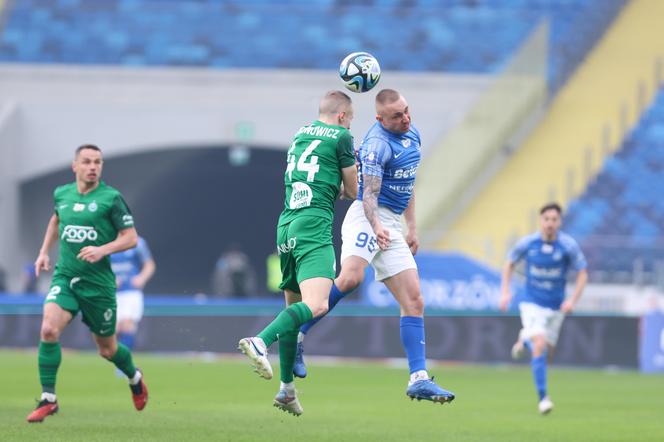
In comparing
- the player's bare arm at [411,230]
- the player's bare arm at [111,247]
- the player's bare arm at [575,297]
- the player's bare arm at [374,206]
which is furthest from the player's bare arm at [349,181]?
the player's bare arm at [575,297]

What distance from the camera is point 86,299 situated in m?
12.2

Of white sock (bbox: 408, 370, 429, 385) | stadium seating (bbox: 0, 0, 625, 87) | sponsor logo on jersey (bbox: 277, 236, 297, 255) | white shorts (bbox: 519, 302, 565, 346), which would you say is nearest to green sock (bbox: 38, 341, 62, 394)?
sponsor logo on jersey (bbox: 277, 236, 297, 255)

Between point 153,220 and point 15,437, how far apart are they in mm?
25508

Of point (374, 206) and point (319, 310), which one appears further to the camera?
point (374, 206)

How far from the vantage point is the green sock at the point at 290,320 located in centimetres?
1016

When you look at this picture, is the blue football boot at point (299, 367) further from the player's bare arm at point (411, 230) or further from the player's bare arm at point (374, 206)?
the player's bare arm at point (411, 230)

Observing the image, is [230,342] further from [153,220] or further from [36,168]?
[153,220]

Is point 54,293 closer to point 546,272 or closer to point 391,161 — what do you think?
point 391,161

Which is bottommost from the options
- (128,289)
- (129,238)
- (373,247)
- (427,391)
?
(427,391)

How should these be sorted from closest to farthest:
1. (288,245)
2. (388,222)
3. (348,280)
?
1. (288,245)
2. (348,280)
3. (388,222)

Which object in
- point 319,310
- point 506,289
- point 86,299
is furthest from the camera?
point 506,289

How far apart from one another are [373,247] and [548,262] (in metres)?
5.98

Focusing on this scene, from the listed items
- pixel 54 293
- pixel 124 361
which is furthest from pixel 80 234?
pixel 124 361

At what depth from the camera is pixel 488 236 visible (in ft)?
96.2
